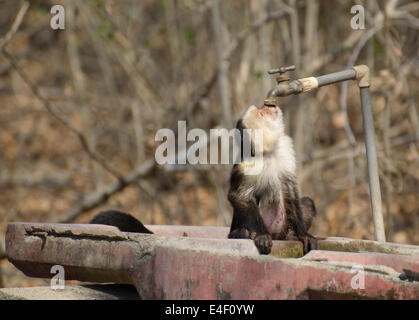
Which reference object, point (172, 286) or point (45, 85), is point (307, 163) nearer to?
point (172, 286)

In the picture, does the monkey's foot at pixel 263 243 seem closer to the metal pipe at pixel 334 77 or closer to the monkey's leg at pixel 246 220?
the monkey's leg at pixel 246 220

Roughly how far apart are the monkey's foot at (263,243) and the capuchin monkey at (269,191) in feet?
0.17

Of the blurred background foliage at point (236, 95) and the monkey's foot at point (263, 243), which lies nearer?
the monkey's foot at point (263, 243)

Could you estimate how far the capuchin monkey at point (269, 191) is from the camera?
2.97m

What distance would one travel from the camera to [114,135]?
24.4ft

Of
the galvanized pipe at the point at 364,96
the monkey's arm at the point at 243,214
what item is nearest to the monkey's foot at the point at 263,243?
the monkey's arm at the point at 243,214

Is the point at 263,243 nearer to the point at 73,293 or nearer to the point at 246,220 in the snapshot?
the point at 246,220

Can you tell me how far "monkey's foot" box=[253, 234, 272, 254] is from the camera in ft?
8.93

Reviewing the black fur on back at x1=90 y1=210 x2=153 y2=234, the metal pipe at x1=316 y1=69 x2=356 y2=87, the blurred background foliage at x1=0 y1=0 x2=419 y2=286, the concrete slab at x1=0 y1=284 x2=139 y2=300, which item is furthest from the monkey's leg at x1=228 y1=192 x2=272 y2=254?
the blurred background foliage at x1=0 y1=0 x2=419 y2=286

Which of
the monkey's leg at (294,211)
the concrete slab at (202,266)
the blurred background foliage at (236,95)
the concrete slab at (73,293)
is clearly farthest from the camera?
the blurred background foliage at (236,95)

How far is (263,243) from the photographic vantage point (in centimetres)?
273

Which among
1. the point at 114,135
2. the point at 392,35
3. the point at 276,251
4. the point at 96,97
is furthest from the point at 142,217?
the point at 276,251

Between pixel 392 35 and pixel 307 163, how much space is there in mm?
1328

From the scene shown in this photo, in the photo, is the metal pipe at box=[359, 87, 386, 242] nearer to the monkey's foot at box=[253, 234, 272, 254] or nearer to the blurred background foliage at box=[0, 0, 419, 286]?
the monkey's foot at box=[253, 234, 272, 254]
